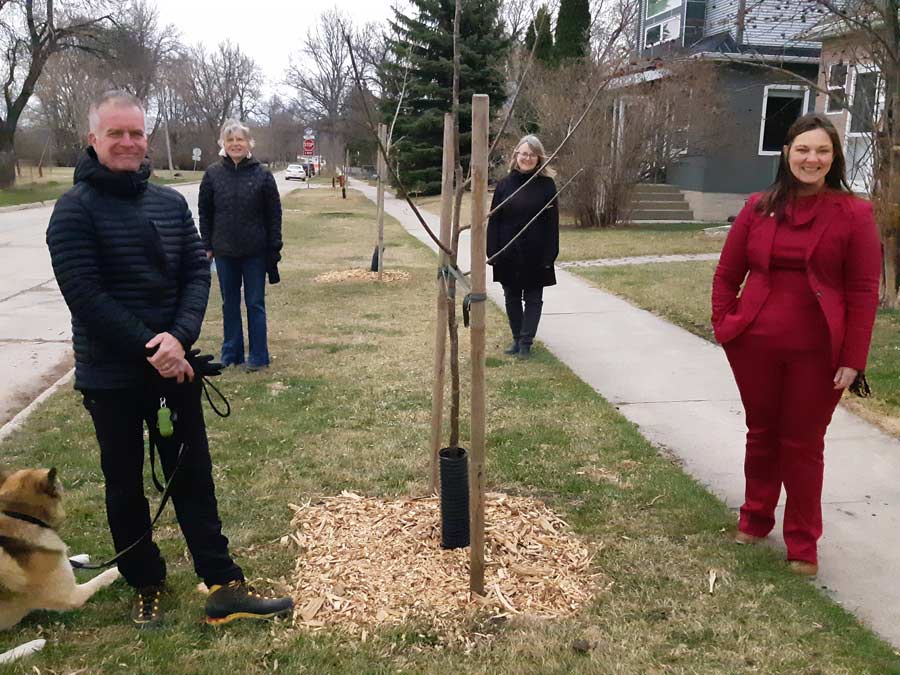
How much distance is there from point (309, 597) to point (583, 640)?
3.68ft

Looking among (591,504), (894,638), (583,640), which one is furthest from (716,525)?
(583,640)

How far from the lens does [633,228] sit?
62.6 feet

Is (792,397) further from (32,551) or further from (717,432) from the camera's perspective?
(32,551)

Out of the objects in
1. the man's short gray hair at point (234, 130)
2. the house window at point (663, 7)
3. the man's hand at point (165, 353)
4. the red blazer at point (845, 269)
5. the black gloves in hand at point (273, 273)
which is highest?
the house window at point (663, 7)

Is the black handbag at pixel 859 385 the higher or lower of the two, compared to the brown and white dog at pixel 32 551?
Result: higher

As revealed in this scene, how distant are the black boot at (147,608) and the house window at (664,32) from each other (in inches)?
897

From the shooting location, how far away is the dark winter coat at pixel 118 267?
2688mm

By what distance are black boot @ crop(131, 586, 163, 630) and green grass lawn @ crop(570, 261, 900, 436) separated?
4515 millimetres

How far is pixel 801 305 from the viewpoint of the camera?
131 inches

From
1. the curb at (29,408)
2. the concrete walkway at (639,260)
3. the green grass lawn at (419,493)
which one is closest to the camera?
the green grass lawn at (419,493)

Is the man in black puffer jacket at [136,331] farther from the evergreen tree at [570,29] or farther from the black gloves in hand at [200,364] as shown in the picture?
the evergreen tree at [570,29]

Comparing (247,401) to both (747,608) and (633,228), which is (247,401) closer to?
(747,608)

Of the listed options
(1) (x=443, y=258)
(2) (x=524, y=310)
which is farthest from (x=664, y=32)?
(1) (x=443, y=258)

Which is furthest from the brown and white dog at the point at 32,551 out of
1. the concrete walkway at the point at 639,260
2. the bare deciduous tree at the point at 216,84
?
the bare deciduous tree at the point at 216,84
